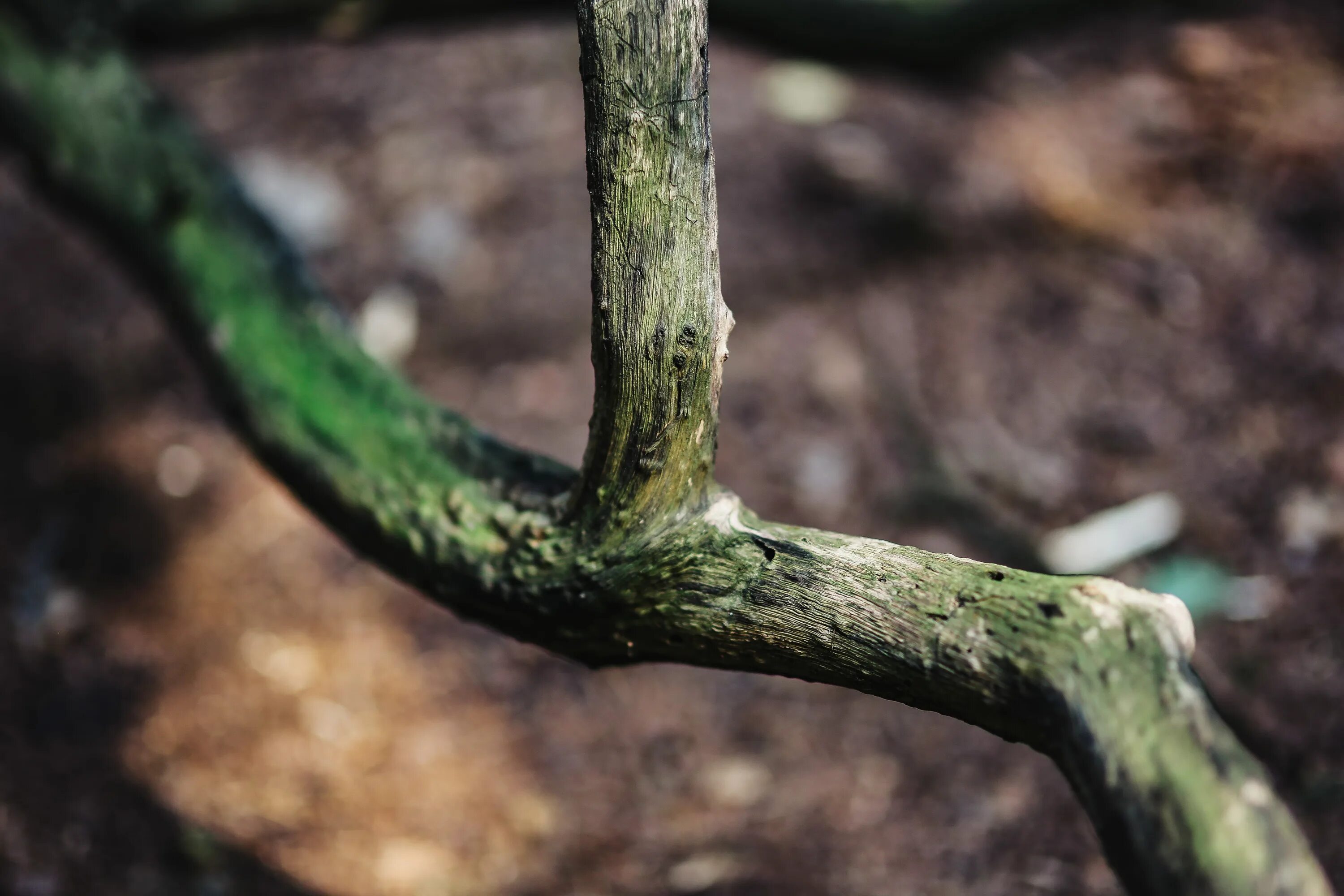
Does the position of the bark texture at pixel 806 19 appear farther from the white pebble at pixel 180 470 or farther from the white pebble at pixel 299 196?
the white pebble at pixel 180 470

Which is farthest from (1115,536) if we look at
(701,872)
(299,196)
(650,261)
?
(299,196)

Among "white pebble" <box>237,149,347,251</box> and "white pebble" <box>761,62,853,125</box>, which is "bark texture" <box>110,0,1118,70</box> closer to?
"white pebble" <box>761,62,853,125</box>

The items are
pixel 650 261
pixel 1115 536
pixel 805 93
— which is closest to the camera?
pixel 650 261

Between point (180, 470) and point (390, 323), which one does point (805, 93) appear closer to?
point (390, 323)

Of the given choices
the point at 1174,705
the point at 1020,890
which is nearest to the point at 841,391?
the point at 1020,890

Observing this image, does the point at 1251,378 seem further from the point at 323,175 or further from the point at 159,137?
the point at 323,175

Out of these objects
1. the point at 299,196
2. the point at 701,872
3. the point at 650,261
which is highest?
the point at 650,261

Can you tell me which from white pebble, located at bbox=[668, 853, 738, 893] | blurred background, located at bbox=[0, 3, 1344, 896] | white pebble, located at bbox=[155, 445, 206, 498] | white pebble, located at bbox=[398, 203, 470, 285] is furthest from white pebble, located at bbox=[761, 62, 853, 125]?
white pebble, located at bbox=[668, 853, 738, 893]
